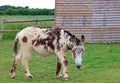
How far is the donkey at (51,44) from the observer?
9789 mm

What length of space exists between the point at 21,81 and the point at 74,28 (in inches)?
461

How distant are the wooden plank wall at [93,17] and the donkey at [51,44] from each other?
10.8 m

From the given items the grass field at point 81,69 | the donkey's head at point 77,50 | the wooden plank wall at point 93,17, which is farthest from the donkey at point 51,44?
the wooden plank wall at point 93,17

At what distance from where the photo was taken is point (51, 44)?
32.9ft

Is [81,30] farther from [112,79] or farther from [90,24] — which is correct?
[112,79]

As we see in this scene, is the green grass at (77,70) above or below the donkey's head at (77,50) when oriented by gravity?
below

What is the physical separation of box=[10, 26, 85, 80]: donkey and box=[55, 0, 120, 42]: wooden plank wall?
35.4ft

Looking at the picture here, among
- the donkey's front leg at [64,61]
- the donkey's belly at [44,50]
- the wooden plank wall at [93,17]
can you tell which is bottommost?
the wooden plank wall at [93,17]

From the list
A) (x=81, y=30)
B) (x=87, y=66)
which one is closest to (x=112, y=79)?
(x=87, y=66)

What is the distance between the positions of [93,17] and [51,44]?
11.3 metres

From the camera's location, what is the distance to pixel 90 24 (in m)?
21.2

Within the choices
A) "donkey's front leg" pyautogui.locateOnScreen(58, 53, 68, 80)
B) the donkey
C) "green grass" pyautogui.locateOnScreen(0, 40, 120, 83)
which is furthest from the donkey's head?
"green grass" pyautogui.locateOnScreen(0, 40, 120, 83)

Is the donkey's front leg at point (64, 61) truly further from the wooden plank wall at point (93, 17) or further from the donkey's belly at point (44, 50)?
the wooden plank wall at point (93, 17)

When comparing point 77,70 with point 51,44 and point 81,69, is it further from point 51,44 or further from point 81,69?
point 51,44
